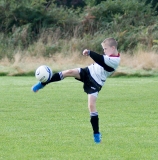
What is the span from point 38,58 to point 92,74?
58.6ft

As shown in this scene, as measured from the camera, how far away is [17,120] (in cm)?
1167

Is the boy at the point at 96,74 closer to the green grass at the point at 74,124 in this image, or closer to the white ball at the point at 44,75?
the white ball at the point at 44,75

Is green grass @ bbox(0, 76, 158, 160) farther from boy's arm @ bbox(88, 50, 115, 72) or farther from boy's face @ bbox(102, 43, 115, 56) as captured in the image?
boy's face @ bbox(102, 43, 115, 56)

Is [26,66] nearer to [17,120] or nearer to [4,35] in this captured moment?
[4,35]

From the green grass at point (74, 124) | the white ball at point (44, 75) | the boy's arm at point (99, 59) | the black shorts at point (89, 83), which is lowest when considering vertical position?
the green grass at point (74, 124)

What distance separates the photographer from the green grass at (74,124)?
8508 mm

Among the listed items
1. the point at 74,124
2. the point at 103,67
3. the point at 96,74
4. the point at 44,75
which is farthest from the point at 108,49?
the point at 74,124

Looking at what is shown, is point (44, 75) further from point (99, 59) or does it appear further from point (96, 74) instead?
point (99, 59)

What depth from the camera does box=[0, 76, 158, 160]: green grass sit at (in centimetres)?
851

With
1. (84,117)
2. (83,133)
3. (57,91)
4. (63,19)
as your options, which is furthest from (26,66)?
(83,133)

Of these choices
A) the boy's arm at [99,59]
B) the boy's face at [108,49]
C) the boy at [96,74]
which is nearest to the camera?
the boy's arm at [99,59]

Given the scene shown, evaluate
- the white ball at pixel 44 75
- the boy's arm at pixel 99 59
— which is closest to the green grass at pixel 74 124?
the white ball at pixel 44 75

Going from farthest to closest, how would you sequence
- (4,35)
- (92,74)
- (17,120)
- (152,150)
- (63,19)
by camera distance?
1. (63,19)
2. (4,35)
3. (17,120)
4. (92,74)
5. (152,150)

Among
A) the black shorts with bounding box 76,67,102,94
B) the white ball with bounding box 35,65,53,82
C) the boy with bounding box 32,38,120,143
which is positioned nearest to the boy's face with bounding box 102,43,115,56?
the boy with bounding box 32,38,120,143
